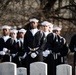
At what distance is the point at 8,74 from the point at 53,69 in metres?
2.58

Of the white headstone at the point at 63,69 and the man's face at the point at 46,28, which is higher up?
the man's face at the point at 46,28

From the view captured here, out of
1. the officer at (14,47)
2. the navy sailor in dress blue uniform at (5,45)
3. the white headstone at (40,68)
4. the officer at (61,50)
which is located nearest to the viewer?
the white headstone at (40,68)

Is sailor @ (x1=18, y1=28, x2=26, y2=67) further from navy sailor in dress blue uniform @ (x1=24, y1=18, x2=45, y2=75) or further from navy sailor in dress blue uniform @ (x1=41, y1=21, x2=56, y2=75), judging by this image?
navy sailor in dress blue uniform @ (x1=24, y1=18, x2=45, y2=75)

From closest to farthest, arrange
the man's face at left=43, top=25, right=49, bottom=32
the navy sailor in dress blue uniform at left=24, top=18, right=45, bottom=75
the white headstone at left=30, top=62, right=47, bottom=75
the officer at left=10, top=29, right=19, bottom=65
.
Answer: the white headstone at left=30, top=62, right=47, bottom=75 < the navy sailor in dress blue uniform at left=24, top=18, right=45, bottom=75 < the man's face at left=43, top=25, right=49, bottom=32 < the officer at left=10, top=29, right=19, bottom=65

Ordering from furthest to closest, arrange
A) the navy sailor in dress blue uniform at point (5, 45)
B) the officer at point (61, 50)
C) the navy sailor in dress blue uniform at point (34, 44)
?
the navy sailor in dress blue uniform at point (5, 45), the officer at point (61, 50), the navy sailor in dress blue uniform at point (34, 44)

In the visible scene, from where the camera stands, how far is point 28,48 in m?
13.6

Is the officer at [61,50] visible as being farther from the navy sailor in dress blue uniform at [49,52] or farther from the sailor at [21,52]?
the sailor at [21,52]

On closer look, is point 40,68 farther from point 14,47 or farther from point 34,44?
point 14,47

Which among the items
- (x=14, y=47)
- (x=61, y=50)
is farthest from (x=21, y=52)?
(x=61, y=50)

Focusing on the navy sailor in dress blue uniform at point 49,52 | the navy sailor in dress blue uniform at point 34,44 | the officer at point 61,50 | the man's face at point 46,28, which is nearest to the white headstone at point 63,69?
the navy sailor in dress blue uniform at point 34,44

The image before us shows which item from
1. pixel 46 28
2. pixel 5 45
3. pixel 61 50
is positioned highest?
pixel 46 28

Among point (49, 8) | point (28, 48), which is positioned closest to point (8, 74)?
point (28, 48)

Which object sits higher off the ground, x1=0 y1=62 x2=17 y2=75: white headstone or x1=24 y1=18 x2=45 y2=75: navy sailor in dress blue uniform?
x1=24 y1=18 x2=45 y2=75: navy sailor in dress blue uniform

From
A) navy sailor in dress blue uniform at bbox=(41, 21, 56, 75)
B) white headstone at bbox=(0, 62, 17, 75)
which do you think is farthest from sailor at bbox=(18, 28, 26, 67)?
white headstone at bbox=(0, 62, 17, 75)
